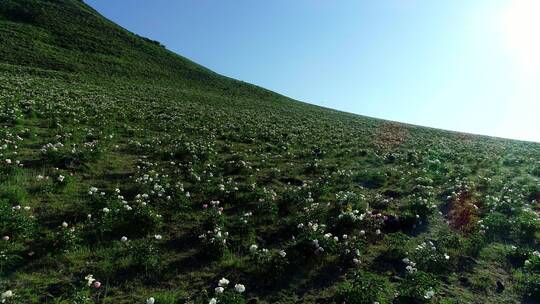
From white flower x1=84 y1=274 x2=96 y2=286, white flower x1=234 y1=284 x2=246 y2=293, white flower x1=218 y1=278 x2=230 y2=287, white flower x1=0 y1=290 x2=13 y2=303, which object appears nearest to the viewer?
white flower x1=0 y1=290 x2=13 y2=303

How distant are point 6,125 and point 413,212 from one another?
18037 mm

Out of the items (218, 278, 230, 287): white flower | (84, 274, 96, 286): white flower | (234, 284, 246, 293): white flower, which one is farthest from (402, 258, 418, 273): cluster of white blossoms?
(84, 274, 96, 286): white flower

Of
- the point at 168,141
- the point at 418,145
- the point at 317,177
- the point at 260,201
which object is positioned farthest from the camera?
the point at 418,145

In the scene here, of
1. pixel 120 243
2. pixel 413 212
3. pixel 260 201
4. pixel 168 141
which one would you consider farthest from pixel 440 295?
pixel 168 141

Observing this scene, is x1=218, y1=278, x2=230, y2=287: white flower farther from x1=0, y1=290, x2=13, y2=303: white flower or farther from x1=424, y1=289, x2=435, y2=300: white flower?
x1=424, y1=289, x2=435, y2=300: white flower

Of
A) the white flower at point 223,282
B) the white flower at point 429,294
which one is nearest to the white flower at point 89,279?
the white flower at point 223,282

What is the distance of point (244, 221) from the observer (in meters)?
11.5

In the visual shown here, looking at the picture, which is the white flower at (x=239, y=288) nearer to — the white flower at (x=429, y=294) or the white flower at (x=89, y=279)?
the white flower at (x=89, y=279)

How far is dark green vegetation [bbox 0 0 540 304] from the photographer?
28.2 feet

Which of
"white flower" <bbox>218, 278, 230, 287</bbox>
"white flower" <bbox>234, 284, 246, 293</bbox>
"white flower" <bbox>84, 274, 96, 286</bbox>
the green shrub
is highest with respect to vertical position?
the green shrub

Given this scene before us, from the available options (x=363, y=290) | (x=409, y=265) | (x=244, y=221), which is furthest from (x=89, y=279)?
(x=409, y=265)

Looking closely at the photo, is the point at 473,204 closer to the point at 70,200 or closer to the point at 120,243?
the point at 120,243

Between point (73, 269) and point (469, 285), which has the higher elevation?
point (469, 285)

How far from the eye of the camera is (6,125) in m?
19.3
